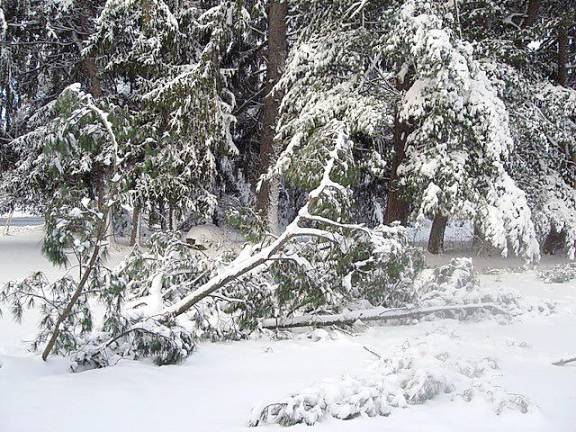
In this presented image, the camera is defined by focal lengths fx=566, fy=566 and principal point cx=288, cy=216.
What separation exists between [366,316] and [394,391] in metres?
2.70

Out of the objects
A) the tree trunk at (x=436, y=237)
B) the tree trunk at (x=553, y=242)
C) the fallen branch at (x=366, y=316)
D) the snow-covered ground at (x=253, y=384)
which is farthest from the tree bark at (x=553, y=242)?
the snow-covered ground at (x=253, y=384)

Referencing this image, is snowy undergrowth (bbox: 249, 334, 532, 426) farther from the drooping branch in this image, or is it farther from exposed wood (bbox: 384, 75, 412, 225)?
exposed wood (bbox: 384, 75, 412, 225)

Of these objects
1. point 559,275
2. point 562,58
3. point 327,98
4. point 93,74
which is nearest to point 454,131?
point 327,98

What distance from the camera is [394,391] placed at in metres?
3.60

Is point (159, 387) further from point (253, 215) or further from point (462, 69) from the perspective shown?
point (462, 69)

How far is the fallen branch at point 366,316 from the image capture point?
6129 millimetres

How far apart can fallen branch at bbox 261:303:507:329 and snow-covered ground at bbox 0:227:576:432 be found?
20 cm

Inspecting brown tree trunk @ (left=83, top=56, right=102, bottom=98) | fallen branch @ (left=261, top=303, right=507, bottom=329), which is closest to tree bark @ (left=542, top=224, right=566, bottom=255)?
fallen branch @ (left=261, top=303, right=507, bottom=329)

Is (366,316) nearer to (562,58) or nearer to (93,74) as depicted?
(93,74)

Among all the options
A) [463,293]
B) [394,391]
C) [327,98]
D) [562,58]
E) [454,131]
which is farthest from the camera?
[562,58]

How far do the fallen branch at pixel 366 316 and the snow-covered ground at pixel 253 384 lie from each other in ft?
0.64

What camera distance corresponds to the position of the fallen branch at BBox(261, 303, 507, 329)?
6.13 meters

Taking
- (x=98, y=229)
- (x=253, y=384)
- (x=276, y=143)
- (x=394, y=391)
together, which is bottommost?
(x=253, y=384)

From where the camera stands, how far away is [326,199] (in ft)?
20.5
